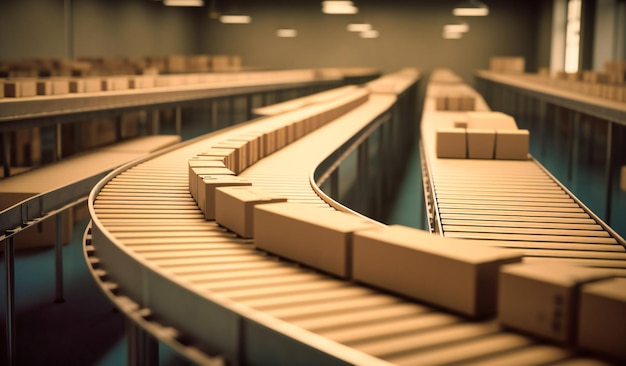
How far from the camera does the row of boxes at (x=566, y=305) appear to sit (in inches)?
91.1

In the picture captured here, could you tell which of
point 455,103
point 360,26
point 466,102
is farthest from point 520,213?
point 360,26

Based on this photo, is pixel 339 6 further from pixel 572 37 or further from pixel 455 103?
pixel 572 37

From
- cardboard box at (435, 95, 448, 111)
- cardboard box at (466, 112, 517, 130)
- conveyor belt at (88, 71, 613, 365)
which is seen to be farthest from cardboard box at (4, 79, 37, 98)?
cardboard box at (435, 95, 448, 111)

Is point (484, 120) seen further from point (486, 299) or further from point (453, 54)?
point (453, 54)

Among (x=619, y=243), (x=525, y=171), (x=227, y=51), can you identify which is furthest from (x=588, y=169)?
(x=227, y=51)

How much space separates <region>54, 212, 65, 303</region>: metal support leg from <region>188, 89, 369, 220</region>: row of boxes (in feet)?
5.81

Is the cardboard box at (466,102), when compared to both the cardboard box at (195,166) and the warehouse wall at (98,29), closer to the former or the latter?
the cardboard box at (195,166)

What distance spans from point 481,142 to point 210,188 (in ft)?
14.9

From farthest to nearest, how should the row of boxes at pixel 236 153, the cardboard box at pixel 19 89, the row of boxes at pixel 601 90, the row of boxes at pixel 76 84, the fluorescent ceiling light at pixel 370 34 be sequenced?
1. the fluorescent ceiling light at pixel 370 34
2. the row of boxes at pixel 601 90
3. the row of boxes at pixel 76 84
4. the cardboard box at pixel 19 89
5. the row of boxes at pixel 236 153

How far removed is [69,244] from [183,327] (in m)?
7.92

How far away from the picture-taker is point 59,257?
769cm

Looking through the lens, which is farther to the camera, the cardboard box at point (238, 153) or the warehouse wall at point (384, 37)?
the warehouse wall at point (384, 37)

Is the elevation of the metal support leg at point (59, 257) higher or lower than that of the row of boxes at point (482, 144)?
lower

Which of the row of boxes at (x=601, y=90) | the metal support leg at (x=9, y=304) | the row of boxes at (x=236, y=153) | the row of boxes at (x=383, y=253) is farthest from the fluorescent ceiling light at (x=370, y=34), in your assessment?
the row of boxes at (x=383, y=253)
